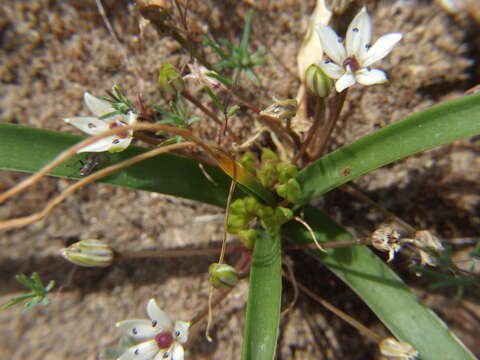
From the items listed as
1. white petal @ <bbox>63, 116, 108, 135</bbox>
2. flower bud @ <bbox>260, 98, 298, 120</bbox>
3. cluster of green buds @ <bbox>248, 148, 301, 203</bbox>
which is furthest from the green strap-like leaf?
flower bud @ <bbox>260, 98, 298, 120</bbox>

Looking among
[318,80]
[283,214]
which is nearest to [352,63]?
[318,80]

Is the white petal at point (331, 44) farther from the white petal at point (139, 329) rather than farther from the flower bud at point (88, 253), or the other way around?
the white petal at point (139, 329)

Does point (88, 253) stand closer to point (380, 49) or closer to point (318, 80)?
point (318, 80)

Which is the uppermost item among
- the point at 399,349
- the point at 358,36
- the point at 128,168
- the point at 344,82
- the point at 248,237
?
the point at 358,36

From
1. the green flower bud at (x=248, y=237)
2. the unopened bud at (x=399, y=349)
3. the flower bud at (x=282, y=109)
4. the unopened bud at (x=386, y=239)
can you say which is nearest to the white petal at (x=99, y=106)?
Answer: the flower bud at (x=282, y=109)

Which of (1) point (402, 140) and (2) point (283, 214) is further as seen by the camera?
(2) point (283, 214)

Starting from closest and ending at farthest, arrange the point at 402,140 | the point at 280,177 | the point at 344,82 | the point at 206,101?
the point at 344,82
the point at 402,140
the point at 280,177
the point at 206,101

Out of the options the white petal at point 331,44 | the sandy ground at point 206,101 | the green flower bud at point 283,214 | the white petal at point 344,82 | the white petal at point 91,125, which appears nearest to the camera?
the white petal at point 344,82

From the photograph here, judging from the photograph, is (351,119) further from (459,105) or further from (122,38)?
(122,38)
